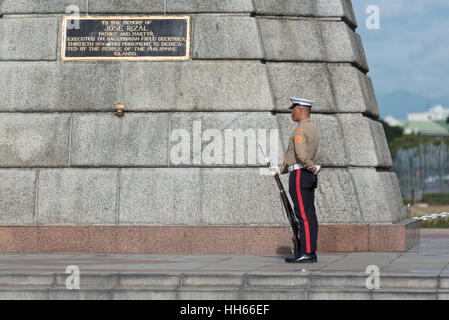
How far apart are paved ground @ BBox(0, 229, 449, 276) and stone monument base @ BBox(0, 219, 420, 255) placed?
0.36 meters

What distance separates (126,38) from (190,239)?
343 centimetres

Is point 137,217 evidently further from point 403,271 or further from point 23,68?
Result: point 403,271

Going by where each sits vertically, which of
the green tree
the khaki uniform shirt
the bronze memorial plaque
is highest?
the green tree

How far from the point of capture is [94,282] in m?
8.98

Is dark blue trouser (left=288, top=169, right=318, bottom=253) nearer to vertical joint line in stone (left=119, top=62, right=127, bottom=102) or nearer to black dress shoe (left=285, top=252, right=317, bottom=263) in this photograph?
black dress shoe (left=285, top=252, right=317, bottom=263)

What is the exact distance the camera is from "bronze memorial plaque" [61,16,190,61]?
42.3ft

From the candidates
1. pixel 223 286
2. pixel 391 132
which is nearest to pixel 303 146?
pixel 223 286

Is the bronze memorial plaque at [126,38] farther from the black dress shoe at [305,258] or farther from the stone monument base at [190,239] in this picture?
the black dress shoe at [305,258]

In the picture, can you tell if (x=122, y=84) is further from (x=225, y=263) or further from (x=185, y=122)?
(x=225, y=263)

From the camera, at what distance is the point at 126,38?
42.6ft

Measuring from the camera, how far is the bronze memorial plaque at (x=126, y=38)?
42.3ft

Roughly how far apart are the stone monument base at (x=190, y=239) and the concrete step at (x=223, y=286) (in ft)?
10.2

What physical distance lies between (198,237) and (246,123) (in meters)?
1.93

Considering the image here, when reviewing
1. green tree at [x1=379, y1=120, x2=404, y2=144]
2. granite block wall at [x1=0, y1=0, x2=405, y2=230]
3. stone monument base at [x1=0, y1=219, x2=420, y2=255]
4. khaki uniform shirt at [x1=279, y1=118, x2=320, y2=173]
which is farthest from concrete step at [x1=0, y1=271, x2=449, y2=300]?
green tree at [x1=379, y1=120, x2=404, y2=144]
